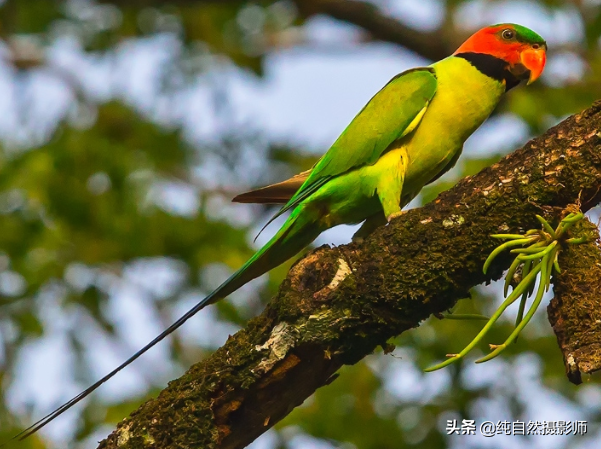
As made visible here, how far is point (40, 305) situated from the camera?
19.9ft

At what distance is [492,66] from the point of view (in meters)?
3.99

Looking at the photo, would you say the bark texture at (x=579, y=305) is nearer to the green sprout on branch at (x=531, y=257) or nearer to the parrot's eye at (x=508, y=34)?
the green sprout on branch at (x=531, y=257)

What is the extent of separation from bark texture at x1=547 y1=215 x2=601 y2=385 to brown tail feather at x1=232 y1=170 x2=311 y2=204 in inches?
73.0

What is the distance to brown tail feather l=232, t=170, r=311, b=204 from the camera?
3.81 meters

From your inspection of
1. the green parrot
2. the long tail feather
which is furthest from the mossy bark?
the green parrot

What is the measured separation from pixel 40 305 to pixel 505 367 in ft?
12.3

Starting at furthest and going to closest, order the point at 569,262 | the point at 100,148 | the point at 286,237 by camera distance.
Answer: the point at 100,148, the point at 286,237, the point at 569,262

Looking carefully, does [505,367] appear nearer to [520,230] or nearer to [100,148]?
[520,230]

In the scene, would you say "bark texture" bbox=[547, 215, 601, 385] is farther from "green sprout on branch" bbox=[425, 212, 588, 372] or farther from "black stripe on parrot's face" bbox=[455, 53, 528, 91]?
"black stripe on parrot's face" bbox=[455, 53, 528, 91]

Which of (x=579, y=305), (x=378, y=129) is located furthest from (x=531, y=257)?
(x=378, y=129)

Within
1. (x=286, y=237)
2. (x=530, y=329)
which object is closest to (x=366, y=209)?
(x=286, y=237)

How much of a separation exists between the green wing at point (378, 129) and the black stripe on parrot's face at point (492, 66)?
256 mm

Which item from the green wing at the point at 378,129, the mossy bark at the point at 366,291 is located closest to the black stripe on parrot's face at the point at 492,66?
the green wing at the point at 378,129

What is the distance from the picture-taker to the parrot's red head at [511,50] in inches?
162
